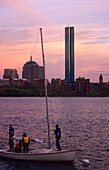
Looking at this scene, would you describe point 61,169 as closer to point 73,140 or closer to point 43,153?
point 43,153

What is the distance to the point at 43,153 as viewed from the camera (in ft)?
94.0

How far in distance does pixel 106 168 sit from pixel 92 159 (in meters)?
3.43

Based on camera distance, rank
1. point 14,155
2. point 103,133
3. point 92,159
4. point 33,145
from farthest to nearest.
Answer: point 103,133
point 33,145
point 92,159
point 14,155

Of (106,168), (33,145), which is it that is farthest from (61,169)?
(33,145)

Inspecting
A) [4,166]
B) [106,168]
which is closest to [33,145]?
[4,166]

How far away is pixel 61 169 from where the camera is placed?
28.0 meters

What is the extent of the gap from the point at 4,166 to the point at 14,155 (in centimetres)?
160

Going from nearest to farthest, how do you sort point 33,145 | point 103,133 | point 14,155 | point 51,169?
1. point 51,169
2. point 14,155
3. point 33,145
4. point 103,133

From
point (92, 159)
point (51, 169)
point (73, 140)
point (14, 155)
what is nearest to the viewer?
point (51, 169)

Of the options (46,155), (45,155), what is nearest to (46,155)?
(46,155)

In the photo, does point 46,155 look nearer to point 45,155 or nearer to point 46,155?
point 46,155

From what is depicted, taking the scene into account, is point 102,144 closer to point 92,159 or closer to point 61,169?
point 92,159

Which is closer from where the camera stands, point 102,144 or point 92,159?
point 92,159

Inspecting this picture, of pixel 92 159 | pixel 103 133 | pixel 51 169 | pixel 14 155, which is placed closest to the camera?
pixel 51 169
